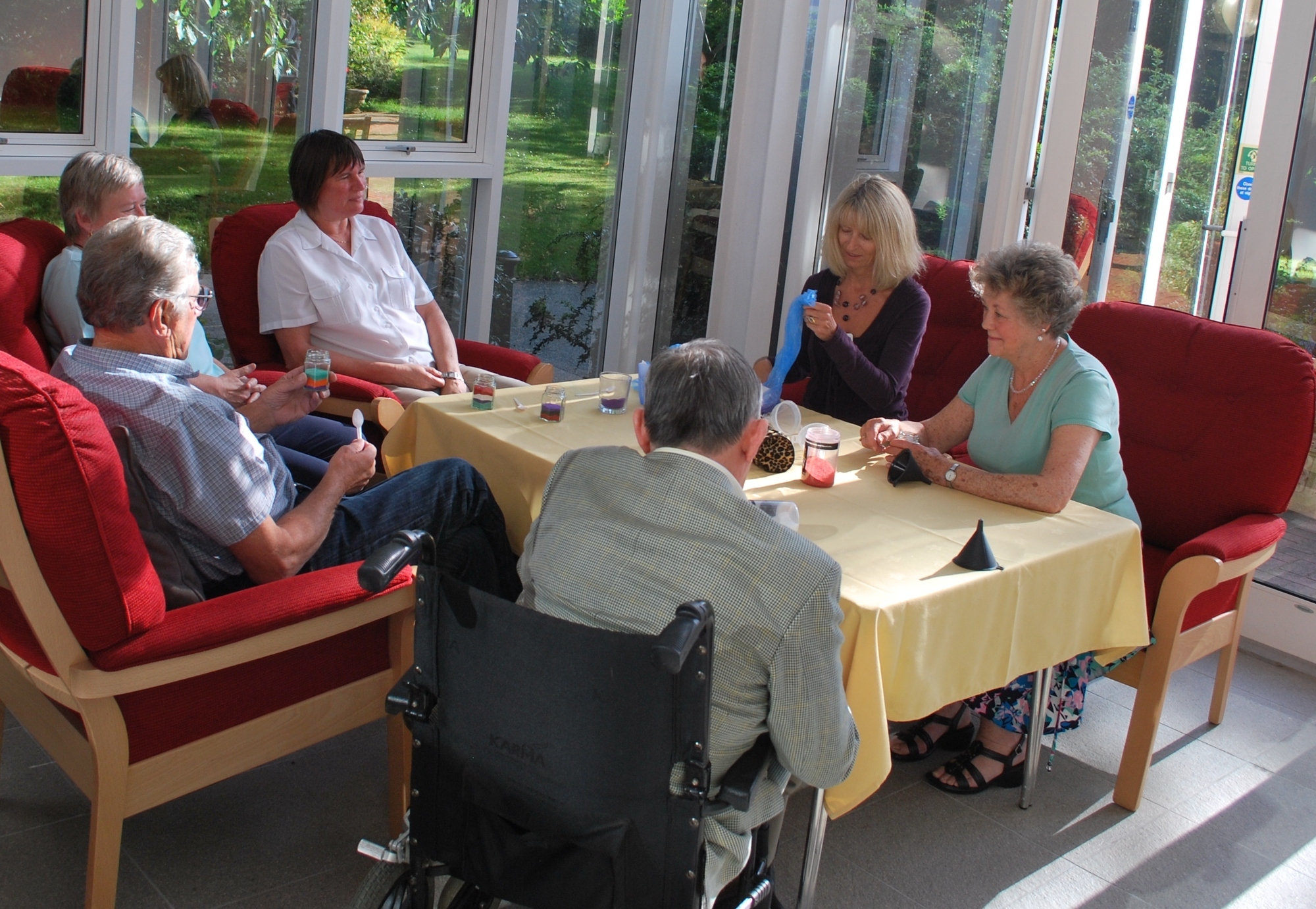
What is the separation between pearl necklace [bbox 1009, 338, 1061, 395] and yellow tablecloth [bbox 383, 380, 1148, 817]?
1.15ft

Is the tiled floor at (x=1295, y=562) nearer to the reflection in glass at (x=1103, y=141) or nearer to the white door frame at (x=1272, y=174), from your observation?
the white door frame at (x=1272, y=174)

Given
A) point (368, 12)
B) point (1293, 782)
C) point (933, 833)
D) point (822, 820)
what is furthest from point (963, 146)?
point (822, 820)

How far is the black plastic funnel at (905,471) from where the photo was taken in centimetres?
244

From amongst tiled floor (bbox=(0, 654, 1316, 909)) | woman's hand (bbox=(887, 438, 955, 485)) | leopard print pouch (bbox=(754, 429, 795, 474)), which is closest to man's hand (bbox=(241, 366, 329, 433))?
tiled floor (bbox=(0, 654, 1316, 909))

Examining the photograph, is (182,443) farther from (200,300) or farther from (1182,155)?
(1182,155)

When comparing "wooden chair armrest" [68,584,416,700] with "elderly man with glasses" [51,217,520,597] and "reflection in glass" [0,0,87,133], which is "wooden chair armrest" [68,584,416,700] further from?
"reflection in glass" [0,0,87,133]

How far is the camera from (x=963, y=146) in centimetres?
438

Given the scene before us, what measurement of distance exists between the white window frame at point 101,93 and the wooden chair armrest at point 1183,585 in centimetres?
326

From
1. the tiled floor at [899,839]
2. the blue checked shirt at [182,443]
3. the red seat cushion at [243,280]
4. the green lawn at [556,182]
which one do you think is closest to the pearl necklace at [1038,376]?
the tiled floor at [899,839]

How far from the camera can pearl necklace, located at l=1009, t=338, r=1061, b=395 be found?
2.61 meters

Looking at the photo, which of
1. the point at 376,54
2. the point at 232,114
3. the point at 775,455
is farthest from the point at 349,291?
the point at 775,455

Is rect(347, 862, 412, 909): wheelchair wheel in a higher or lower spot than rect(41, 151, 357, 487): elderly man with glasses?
lower

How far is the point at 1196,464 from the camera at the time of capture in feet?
9.66

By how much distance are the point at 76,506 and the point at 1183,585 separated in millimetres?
2148
